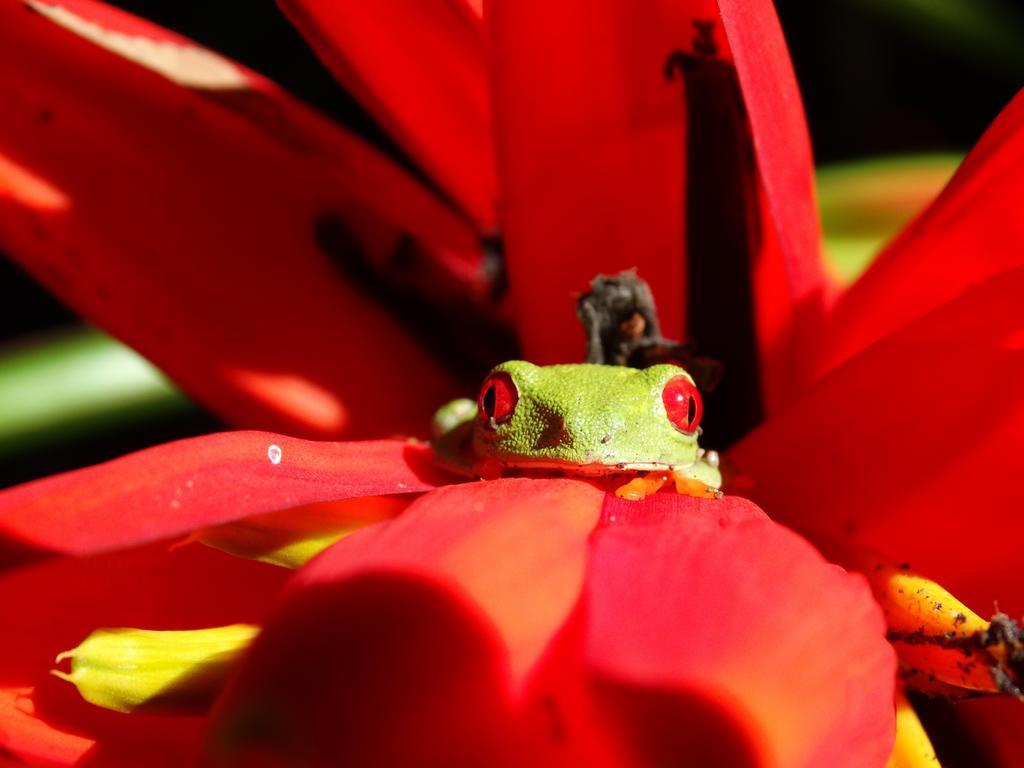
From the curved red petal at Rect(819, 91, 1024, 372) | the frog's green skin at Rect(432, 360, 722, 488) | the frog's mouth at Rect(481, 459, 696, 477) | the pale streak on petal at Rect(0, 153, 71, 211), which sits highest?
the pale streak on petal at Rect(0, 153, 71, 211)

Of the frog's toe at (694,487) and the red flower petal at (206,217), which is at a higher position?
the red flower petal at (206,217)

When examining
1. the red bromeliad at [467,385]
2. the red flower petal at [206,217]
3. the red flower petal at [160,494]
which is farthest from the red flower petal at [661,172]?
the red flower petal at [160,494]

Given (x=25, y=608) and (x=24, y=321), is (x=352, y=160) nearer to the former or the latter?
(x=25, y=608)

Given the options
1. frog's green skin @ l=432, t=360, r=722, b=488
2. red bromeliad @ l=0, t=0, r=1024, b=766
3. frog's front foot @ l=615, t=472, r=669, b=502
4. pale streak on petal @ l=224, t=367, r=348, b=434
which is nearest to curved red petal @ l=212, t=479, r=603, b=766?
red bromeliad @ l=0, t=0, r=1024, b=766

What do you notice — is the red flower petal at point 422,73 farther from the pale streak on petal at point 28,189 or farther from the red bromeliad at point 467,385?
the pale streak on petal at point 28,189

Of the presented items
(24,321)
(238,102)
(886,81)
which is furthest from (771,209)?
(24,321)

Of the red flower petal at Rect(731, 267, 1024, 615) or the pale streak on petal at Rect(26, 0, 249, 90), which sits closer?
the red flower petal at Rect(731, 267, 1024, 615)

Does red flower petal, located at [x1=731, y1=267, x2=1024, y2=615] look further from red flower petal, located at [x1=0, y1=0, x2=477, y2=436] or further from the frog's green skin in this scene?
red flower petal, located at [x1=0, y1=0, x2=477, y2=436]

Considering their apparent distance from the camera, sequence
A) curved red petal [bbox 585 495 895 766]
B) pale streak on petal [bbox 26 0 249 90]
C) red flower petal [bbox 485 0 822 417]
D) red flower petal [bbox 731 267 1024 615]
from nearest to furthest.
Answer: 1. curved red petal [bbox 585 495 895 766]
2. red flower petal [bbox 731 267 1024 615]
3. red flower petal [bbox 485 0 822 417]
4. pale streak on petal [bbox 26 0 249 90]
